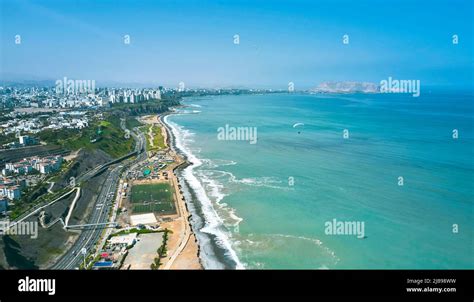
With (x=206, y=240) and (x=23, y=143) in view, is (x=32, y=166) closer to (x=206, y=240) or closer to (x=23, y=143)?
(x=23, y=143)

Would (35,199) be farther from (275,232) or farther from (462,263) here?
(462,263)

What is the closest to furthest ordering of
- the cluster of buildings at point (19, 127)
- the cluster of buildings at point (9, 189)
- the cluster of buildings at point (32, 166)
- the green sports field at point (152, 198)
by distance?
the cluster of buildings at point (9, 189) < the green sports field at point (152, 198) < the cluster of buildings at point (32, 166) < the cluster of buildings at point (19, 127)

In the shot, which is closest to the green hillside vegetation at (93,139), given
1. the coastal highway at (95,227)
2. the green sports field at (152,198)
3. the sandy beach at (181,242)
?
the coastal highway at (95,227)

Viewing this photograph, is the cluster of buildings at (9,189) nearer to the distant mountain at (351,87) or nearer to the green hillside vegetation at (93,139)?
the green hillside vegetation at (93,139)

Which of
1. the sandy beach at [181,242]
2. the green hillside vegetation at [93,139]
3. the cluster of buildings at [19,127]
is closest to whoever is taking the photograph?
the sandy beach at [181,242]

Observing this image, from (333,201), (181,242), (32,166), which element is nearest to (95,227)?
(181,242)

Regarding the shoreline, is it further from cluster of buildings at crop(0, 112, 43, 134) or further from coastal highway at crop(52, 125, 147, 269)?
cluster of buildings at crop(0, 112, 43, 134)

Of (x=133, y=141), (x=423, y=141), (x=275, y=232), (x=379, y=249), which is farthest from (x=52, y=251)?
(x=423, y=141)
